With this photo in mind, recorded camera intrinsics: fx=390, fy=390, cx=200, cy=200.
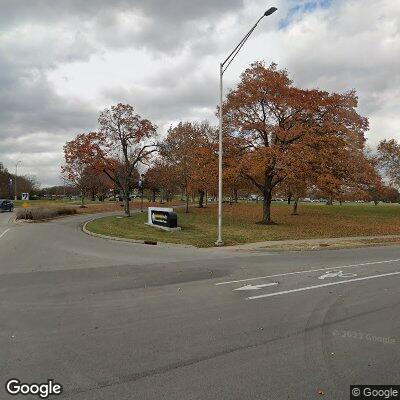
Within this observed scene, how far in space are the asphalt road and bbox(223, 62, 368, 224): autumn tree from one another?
1400 centimetres

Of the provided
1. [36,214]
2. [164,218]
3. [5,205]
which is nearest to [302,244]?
[164,218]

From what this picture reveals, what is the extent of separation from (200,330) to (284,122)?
23233mm

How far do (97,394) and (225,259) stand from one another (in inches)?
388

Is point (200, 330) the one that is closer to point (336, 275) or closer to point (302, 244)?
point (336, 275)

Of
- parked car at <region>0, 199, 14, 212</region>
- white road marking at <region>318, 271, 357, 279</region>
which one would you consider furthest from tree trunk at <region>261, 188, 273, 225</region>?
parked car at <region>0, 199, 14, 212</region>

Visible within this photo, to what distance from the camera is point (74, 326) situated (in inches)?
239

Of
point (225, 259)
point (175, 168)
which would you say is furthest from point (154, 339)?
point (175, 168)

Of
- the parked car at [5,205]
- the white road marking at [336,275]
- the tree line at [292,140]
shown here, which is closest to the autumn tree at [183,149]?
the tree line at [292,140]

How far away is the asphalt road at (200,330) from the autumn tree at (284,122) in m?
14.0

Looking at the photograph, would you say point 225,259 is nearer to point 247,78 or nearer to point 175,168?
point 247,78

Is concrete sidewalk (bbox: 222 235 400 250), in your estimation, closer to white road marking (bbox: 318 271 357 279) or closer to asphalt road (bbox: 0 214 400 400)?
asphalt road (bbox: 0 214 400 400)

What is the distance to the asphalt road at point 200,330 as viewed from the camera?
4.23 meters

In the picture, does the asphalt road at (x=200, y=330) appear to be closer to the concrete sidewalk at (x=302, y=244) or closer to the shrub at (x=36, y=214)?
the concrete sidewalk at (x=302, y=244)

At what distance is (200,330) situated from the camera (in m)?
5.84
